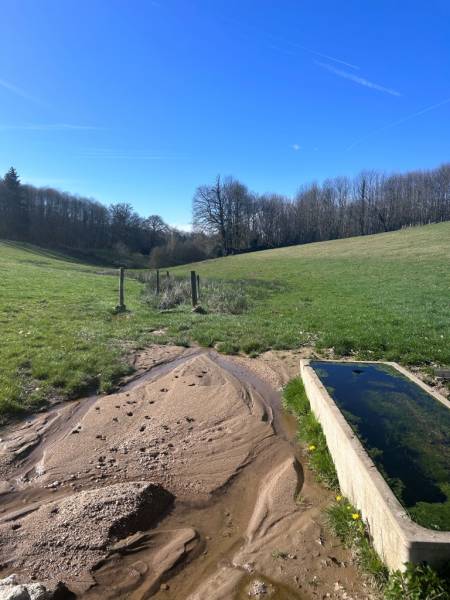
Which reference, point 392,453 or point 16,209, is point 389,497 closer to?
point 392,453

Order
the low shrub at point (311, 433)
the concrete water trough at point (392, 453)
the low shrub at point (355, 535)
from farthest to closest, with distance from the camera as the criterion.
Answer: the low shrub at point (311, 433)
the low shrub at point (355, 535)
the concrete water trough at point (392, 453)

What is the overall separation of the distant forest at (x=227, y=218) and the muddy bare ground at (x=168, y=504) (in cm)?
6546

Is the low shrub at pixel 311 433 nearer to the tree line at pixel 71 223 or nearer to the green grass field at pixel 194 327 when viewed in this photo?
the green grass field at pixel 194 327

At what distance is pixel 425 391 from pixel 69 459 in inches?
214

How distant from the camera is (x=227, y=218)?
80188 mm

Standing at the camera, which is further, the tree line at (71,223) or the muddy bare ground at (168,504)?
the tree line at (71,223)

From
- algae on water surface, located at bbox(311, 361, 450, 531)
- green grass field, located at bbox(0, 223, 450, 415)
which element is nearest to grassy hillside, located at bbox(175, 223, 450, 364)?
green grass field, located at bbox(0, 223, 450, 415)

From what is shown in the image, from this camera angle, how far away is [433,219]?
7888 centimetres

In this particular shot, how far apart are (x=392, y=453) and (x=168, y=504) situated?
257cm

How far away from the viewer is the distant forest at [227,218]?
249ft

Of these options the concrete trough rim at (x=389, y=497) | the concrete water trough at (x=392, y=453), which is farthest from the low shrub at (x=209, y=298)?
the concrete trough rim at (x=389, y=497)

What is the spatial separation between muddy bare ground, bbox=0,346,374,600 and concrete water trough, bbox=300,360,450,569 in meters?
0.49

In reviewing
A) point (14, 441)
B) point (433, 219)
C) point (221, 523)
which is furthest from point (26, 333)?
point (433, 219)

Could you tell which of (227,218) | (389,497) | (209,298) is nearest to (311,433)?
(389,497)
